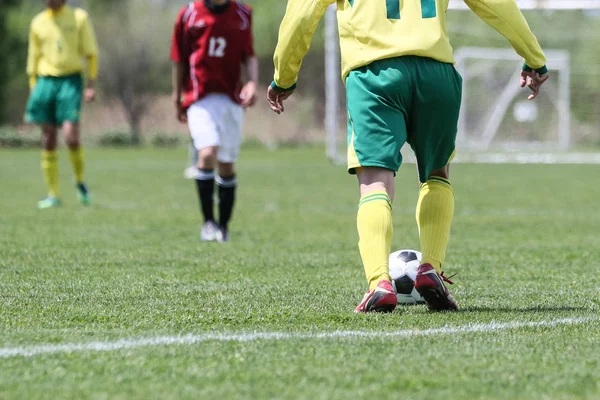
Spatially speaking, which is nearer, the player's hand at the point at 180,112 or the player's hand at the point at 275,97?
the player's hand at the point at 275,97

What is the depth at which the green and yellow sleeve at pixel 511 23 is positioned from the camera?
439 centimetres

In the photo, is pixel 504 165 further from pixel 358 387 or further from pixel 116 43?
pixel 116 43

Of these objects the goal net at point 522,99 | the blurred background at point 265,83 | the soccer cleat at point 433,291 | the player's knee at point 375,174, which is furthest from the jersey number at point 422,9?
the goal net at point 522,99

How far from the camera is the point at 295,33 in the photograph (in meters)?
4.38

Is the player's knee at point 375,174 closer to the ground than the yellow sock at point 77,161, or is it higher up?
higher up

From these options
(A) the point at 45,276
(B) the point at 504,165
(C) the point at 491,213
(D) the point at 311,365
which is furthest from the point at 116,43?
(D) the point at 311,365

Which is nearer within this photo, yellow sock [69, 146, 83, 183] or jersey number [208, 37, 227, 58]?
jersey number [208, 37, 227, 58]

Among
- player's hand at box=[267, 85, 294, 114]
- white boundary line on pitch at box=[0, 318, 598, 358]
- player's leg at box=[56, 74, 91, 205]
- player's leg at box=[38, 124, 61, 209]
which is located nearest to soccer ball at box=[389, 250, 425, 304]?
white boundary line on pitch at box=[0, 318, 598, 358]

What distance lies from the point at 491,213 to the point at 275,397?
7392 millimetres

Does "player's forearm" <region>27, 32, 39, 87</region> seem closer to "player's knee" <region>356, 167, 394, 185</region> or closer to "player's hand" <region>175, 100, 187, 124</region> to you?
"player's hand" <region>175, 100, 187, 124</region>

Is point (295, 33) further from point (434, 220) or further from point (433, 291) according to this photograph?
point (433, 291)

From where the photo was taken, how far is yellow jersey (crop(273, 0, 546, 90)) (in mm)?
A: 4281

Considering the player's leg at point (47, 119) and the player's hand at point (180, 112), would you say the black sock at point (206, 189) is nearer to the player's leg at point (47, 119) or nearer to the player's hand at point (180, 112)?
the player's hand at point (180, 112)

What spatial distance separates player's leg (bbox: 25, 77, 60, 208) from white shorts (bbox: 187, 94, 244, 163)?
378cm
